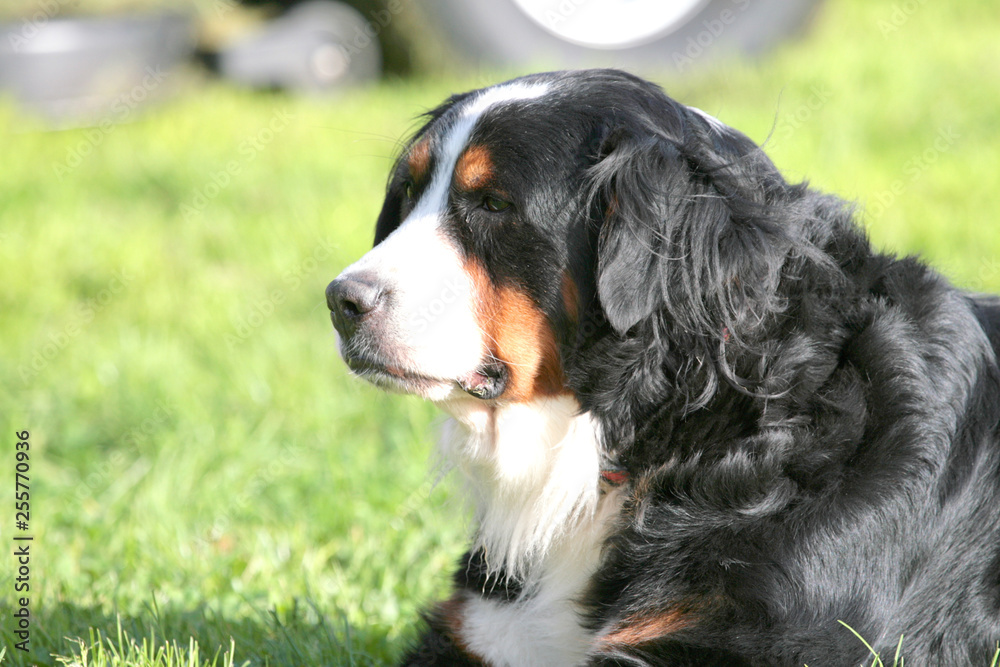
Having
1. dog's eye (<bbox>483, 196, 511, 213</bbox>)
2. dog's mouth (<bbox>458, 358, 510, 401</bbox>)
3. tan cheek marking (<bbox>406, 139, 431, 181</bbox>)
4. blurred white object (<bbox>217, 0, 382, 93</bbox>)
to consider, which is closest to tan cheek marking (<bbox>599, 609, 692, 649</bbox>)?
dog's mouth (<bbox>458, 358, 510, 401</bbox>)

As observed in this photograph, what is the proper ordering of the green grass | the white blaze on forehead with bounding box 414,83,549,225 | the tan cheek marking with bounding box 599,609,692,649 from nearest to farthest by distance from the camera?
the tan cheek marking with bounding box 599,609,692,649 → the white blaze on forehead with bounding box 414,83,549,225 → the green grass

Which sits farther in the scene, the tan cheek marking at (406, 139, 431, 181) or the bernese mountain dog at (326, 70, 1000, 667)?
the tan cheek marking at (406, 139, 431, 181)

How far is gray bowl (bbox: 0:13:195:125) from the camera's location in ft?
23.5

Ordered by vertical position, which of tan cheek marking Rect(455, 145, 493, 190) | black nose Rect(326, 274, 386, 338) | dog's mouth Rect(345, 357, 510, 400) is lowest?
dog's mouth Rect(345, 357, 510, 400)

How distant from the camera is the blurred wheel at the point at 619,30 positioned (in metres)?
7.07

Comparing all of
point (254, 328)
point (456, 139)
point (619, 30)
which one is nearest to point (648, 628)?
point (456, 139)

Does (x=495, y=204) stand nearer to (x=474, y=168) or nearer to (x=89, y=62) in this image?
(x=474, y=168)

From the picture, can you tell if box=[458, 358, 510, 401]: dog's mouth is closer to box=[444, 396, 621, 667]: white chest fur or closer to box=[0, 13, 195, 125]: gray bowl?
box=[444, 396, 621, 667]: white chest fur

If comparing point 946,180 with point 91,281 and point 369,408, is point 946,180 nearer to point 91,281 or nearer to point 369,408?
point 369,408

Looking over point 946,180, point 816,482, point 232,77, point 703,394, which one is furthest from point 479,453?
point 232,77

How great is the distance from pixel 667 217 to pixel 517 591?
3.41ft

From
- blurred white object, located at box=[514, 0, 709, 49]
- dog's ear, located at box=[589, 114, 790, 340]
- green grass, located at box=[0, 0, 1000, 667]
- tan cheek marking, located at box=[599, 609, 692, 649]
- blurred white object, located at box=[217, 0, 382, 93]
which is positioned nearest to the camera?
tan cheek marking, located at box=[599, 609, 692, 649]

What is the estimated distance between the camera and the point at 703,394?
2.31m

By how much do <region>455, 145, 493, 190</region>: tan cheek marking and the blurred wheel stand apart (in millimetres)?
4630
